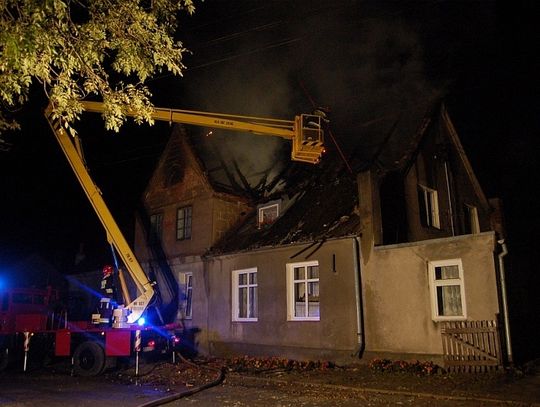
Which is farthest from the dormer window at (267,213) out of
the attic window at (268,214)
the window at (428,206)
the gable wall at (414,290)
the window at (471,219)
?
the window at (471,219)

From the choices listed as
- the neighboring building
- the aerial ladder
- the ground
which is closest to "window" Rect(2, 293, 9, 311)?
the aerial ladder

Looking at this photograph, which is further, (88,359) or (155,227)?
(155,227)

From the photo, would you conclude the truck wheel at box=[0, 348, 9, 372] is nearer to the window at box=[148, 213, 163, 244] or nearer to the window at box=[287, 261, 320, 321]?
the window at box=[148, 213, 163, 244]

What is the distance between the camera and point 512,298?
1459 cm

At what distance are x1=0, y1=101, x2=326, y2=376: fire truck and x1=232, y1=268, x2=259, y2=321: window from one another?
8.34 ft

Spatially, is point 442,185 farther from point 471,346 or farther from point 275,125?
point 471,346

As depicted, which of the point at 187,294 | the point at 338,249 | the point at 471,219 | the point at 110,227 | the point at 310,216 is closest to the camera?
the point at 338,249

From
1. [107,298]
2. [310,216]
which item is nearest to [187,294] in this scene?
[107,298]

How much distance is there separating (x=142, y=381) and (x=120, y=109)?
7.87 metres

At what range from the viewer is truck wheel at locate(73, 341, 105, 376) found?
14445 mm

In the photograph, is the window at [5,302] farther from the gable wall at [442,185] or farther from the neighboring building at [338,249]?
the gable wall at [442,185]

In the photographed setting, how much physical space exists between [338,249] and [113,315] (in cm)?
705

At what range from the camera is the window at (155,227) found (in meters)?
21.6

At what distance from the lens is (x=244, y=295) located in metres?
17.5
